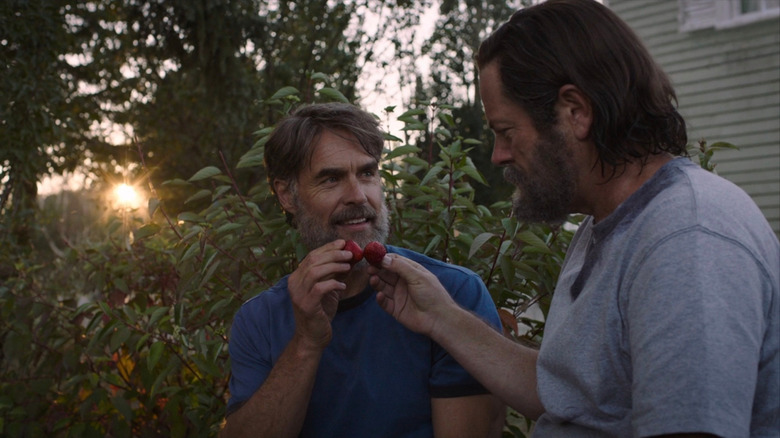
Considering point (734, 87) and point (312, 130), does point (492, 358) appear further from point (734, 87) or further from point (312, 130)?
point (734, 87)

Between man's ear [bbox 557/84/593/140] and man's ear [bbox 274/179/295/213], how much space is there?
1.20m

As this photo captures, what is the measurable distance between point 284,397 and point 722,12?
841cm

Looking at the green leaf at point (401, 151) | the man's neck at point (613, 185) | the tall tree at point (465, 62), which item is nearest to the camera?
the man's neck at point (613, 185)

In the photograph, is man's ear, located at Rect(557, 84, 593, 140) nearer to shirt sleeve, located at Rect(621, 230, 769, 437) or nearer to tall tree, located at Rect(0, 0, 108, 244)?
shirt sleeve, located at Rect(621, 230, 769, 437)

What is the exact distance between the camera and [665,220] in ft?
4.14

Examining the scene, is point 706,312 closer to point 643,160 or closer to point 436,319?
point 643,160

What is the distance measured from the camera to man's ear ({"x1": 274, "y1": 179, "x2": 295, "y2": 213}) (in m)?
2.57

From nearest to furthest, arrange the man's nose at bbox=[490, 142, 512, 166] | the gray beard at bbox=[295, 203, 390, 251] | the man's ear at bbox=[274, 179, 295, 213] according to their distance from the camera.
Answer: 1. the man's nose at bbox=[490, 142, 512, 166]
2. the gray beard at bbox=[295, 203, 390, 251]
3. the man's ear at bbox=[274, 179, 295, 213]

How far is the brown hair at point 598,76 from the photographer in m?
1.56

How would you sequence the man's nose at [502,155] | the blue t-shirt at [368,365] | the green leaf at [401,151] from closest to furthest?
the man's nose at [502,155] < the blue t-shirt at [368,365] < the green leaf at [401,151]

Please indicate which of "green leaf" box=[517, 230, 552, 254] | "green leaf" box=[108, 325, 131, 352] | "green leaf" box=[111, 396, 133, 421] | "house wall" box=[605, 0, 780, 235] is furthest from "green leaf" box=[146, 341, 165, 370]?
"house wall" box=[605, 0, 780, 235]

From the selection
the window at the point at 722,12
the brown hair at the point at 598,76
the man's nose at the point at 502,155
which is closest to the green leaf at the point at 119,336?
the man's nose at the point at 502,155

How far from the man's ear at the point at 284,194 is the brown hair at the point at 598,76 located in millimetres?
1102

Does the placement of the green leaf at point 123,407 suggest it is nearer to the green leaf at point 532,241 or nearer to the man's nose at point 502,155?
the green leaf at point 532,241
